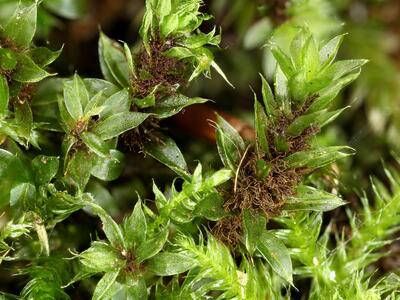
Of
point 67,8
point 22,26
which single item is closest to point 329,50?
point 22,26

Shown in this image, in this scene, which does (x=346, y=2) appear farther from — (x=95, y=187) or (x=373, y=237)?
(x=95, y=187)

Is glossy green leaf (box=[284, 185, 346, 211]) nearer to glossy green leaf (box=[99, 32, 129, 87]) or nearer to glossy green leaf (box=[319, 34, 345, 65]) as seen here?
glossy green leaf (box=[319, 34, 345, 65])

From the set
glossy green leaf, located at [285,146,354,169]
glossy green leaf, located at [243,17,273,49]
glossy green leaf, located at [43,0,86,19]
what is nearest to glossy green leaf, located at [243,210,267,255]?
glossy green leaf, located at [285,146,354,169]

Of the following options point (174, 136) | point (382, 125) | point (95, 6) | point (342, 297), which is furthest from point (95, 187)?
point (382, 125)

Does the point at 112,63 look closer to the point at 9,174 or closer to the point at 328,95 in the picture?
the point at 9,174

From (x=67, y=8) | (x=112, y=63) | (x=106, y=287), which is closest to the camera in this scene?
(x=106, y=287)
